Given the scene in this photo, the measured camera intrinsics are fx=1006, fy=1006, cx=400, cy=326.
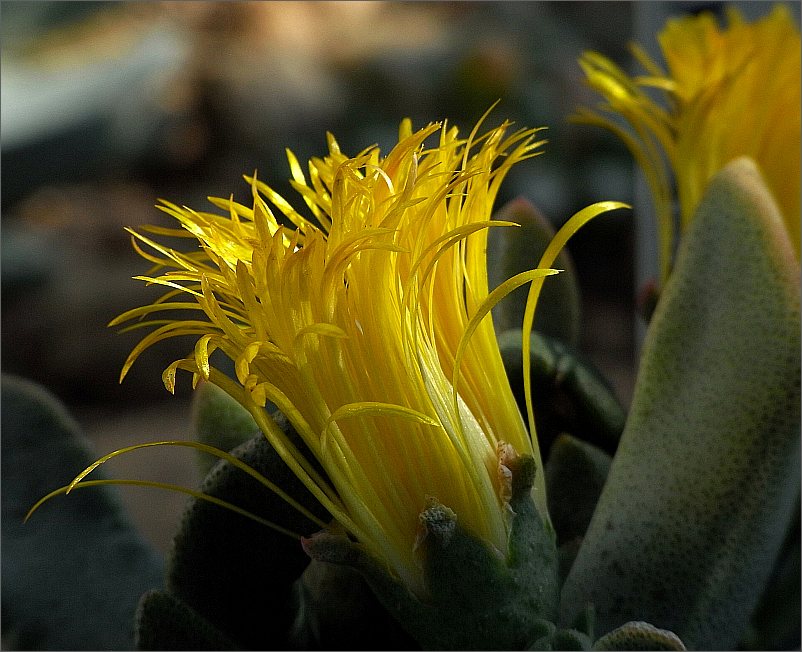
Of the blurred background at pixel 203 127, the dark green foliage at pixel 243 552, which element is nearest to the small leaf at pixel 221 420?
the dark green foliage at pixel 243 552

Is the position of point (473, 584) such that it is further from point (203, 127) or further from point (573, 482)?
point (203, 127)

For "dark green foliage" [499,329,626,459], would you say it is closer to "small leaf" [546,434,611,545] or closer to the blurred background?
"small leaf" [546,434,611,545]

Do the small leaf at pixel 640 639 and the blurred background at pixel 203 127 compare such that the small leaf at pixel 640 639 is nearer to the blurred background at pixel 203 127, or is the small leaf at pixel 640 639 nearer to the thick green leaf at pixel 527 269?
the thick green leaf at pixel 527 269

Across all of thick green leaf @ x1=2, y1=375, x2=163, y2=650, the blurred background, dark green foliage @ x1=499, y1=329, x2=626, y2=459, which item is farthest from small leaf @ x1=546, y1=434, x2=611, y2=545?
the blurred background

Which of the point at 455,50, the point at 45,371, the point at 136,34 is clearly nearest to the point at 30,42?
the point at 136,34

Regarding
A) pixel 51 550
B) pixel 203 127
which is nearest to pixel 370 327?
pixel 51 550

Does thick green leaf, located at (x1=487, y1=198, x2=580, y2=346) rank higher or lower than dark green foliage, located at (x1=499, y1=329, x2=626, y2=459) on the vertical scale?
higher

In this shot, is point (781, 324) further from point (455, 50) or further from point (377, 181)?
point (455, 50)
